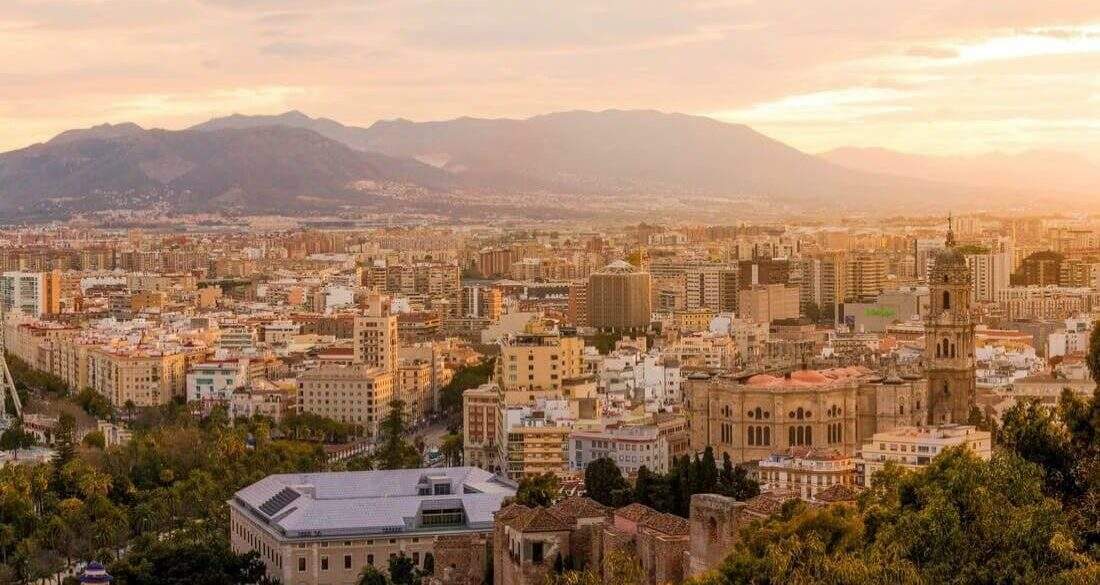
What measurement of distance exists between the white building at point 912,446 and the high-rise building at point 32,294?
195 feet

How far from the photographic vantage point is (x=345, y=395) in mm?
50938

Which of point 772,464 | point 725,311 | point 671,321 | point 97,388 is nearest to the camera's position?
point 772,464

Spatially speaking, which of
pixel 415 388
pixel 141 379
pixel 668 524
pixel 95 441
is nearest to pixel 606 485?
pixel 668 524

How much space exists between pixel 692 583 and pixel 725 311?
199 feet

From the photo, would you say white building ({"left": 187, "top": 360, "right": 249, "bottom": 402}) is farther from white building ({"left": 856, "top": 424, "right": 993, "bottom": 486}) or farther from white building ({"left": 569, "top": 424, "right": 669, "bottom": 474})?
white building ({"left": 856, "top": 424, "right": 993, "bottom": 486})

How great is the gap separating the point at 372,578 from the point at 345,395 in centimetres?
2445

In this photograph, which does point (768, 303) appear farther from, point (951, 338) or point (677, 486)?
point (677, 486)

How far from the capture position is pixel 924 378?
1432 inches

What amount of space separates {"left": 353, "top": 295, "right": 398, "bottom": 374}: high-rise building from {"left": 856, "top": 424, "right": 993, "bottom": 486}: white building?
922 inches

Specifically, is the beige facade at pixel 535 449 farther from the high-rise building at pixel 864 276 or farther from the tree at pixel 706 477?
the high-rise building at pixel 864 276

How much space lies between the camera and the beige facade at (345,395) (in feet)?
166

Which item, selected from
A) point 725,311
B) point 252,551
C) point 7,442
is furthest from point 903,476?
point 725,311

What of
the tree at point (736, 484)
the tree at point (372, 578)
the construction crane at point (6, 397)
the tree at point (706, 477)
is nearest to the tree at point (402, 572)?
the tree at point (372, 578)

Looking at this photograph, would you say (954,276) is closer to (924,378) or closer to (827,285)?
(924,378)
